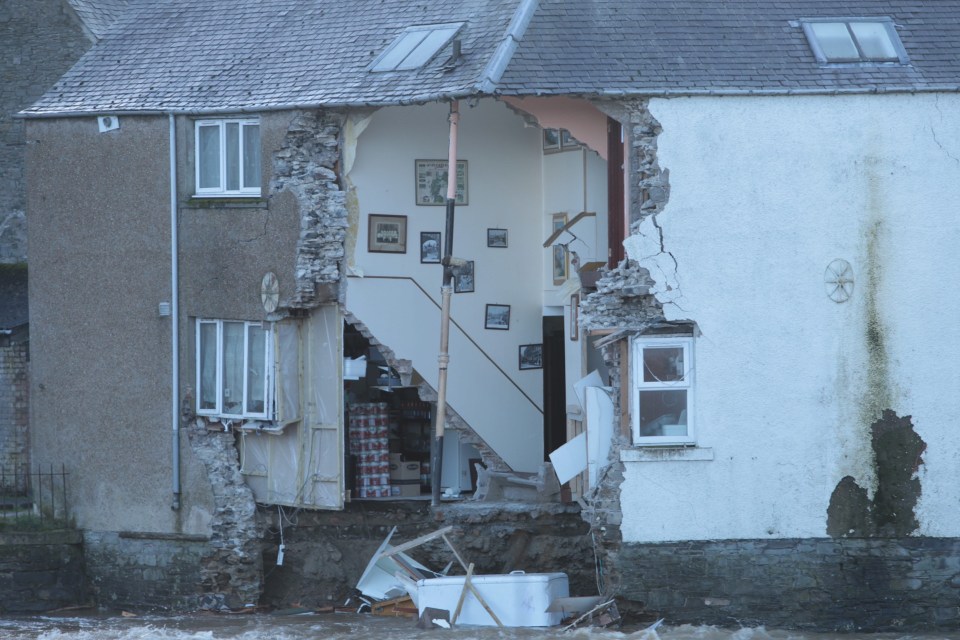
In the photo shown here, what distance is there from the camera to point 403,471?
19094 millimetres

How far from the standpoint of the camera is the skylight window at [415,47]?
57.2ft

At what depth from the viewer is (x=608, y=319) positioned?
16.2 m

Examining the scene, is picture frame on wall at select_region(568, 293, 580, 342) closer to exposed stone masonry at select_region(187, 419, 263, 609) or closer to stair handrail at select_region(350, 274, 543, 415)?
stair handrail at select_region(350, 274, 543, 415)

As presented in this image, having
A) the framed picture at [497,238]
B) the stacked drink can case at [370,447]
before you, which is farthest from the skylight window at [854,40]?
the stacked drink can case at [370,447]

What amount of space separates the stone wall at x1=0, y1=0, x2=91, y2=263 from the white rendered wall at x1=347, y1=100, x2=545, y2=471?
6.91 meters

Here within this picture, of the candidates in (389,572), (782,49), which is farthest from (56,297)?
(782,49)

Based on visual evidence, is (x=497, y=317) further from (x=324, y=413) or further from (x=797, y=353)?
(x=797, y=353)

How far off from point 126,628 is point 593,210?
7.55 meters

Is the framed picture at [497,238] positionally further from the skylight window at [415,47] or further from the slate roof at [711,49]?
the slate roof at [711,49]

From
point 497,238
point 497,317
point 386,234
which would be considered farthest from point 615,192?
point 386,234

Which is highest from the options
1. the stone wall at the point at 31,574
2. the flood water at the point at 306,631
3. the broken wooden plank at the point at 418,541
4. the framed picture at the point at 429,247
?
the framed picture at the point at 429,247

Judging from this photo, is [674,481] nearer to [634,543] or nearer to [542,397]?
[634,543]

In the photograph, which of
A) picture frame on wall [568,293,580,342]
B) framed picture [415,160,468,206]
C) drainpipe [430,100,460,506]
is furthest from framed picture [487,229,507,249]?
drainpipe [430,100,460,506]

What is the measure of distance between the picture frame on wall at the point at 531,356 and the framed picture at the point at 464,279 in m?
1.07
